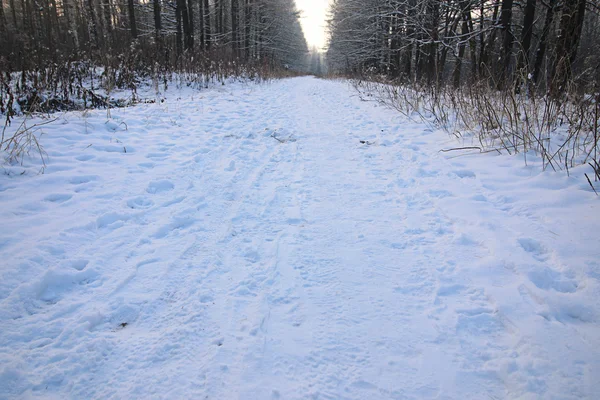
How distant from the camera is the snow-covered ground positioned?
1271mm

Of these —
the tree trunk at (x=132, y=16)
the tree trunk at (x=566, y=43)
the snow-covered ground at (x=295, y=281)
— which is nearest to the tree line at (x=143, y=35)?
the tree trunk at (x=132, y=16)

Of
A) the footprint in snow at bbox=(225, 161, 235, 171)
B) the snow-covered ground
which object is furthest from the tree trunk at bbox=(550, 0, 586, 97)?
the footprint in snow at bbox=(225, 161, 235, 171)

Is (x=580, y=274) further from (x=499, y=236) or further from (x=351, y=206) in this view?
(x=351, y=206)

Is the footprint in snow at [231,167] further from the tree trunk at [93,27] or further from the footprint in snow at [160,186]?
the tree trunk at [93,27]

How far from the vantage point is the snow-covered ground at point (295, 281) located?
1271 mm

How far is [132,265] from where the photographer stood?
193 cm

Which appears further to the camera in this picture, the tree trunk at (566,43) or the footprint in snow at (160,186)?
the tree trunk at (566,43)

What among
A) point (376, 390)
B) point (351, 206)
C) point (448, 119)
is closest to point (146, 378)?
point (376, 390)

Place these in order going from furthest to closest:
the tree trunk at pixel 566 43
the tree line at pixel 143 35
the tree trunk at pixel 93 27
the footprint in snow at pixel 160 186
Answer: the tree trunk at pixel 93 27 → the tree line at pixel 143 35 → the tree trunk at pixel 566 43 → the footprint in snow at pixel 160 186

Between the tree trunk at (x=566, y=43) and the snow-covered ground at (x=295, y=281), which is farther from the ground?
the tree trunk at (x=566, y=43)

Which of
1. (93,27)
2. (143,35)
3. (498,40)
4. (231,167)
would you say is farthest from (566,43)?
(93,27)

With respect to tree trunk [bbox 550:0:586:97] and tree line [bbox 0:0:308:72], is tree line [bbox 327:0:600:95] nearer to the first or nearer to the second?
tree trunk [bbox 550:0:586:97]

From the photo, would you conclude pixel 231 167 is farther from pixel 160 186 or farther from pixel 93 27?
pixel 93 27

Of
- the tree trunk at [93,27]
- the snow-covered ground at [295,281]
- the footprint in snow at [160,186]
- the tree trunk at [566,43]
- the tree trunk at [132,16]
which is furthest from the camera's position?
the tree trunk at [132,16]
